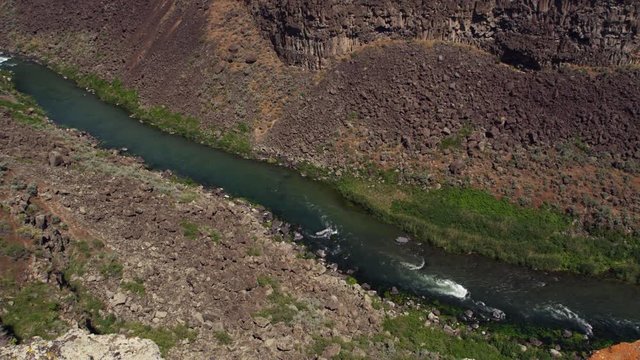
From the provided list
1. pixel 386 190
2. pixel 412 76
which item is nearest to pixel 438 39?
pixel 412 76

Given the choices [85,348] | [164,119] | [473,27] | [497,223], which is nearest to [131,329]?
[85,348]

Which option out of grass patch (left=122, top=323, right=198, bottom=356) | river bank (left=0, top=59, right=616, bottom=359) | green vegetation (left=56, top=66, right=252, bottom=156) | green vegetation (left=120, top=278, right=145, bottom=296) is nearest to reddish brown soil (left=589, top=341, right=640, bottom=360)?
river bank (left=0, top=59, right=616, bottom=359)

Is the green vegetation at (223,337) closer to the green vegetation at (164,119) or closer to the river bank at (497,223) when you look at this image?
the river bank at (497,223)

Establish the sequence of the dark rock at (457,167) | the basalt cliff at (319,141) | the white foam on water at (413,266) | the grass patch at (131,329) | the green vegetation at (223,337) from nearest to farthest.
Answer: the grass patch at (131,329) → the green vegetation at (223,337) → the basalt cliff at (319,141) → the white foam on water at (413,266) → the dark rock at (457,167)

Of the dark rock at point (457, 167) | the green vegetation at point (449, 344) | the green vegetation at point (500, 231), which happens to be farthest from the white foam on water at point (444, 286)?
the dark rock at point (457, 167)

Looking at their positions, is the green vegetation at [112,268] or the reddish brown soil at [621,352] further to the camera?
the green vegetation at [112,268]

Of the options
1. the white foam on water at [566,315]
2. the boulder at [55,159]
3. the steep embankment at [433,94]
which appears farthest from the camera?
the steep embankment at [433,94]

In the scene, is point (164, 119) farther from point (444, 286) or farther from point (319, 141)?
point (444, 286)
